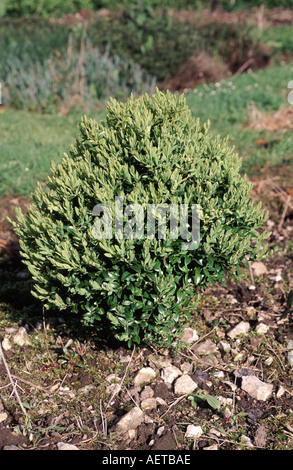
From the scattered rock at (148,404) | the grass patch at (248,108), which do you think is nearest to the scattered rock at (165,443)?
the scattered rock at (148,404)

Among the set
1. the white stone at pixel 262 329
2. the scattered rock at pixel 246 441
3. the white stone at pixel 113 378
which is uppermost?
the scattered rock at pixel 246 441

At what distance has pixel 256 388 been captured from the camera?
2758mm

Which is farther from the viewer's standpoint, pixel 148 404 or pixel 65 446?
pixel 148 404

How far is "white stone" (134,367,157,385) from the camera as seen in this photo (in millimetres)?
2807

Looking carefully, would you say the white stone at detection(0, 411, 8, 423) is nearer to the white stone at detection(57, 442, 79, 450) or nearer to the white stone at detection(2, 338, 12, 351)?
the white stone at detection(57, 442, 79, 450)

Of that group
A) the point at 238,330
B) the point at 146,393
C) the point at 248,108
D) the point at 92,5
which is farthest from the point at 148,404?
the point at 92,5

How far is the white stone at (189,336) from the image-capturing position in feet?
10.3

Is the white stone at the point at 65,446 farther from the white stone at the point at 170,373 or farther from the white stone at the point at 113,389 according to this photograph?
the white stone at the point at 170,373

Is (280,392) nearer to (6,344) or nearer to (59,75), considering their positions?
(6,344)

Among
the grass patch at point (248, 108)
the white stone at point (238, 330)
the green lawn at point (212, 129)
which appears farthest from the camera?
the grass patch at point (248, 108)

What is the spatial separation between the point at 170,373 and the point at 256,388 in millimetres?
500

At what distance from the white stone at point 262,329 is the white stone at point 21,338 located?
1504 millimetres

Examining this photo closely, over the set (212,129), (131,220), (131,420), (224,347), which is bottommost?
(224,347)

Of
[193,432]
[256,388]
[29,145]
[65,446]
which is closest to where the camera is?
[65,446]
